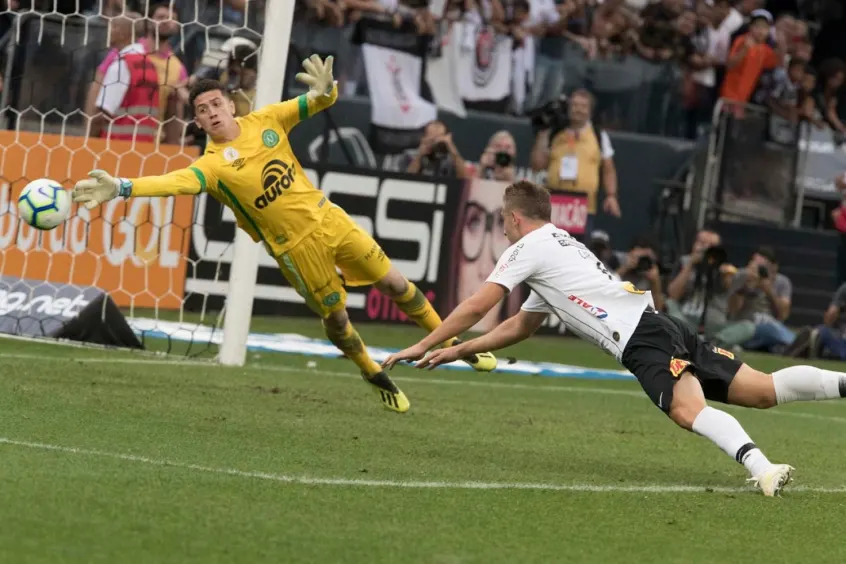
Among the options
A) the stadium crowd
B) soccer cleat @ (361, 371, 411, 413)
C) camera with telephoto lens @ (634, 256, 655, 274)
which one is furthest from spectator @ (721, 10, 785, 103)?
soccer cleat @ (361, 371, 411, 413)

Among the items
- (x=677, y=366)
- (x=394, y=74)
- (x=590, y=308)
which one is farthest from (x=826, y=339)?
(x=677, y=366)

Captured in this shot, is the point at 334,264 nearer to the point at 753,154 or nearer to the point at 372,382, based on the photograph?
the point at 372,382

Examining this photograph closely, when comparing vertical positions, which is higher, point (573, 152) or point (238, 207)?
point (573, 152)

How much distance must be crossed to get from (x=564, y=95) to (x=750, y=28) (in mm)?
3937

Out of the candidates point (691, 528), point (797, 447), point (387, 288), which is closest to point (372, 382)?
point (387, 288)

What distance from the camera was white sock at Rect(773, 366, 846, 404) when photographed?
7.84 meters

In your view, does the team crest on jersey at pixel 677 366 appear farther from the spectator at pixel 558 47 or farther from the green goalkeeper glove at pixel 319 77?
the spectator at pixel 558 47

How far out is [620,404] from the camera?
472 inches

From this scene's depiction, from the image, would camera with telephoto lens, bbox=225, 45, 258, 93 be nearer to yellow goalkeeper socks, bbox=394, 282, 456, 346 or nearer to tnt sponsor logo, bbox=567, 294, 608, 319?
yellow goalkeeper socks, bbox=394, 282, 456, 346

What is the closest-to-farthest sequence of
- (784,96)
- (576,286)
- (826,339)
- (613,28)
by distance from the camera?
1. (576,286)
2. (826,339)
3. (613,28)
4. (784,96)

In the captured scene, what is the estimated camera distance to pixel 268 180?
9.91 metres

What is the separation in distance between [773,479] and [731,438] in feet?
1.00

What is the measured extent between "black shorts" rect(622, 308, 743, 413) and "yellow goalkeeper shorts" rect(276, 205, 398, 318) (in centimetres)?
278

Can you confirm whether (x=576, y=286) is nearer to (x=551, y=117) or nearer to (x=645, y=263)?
(x=645, y=263)
